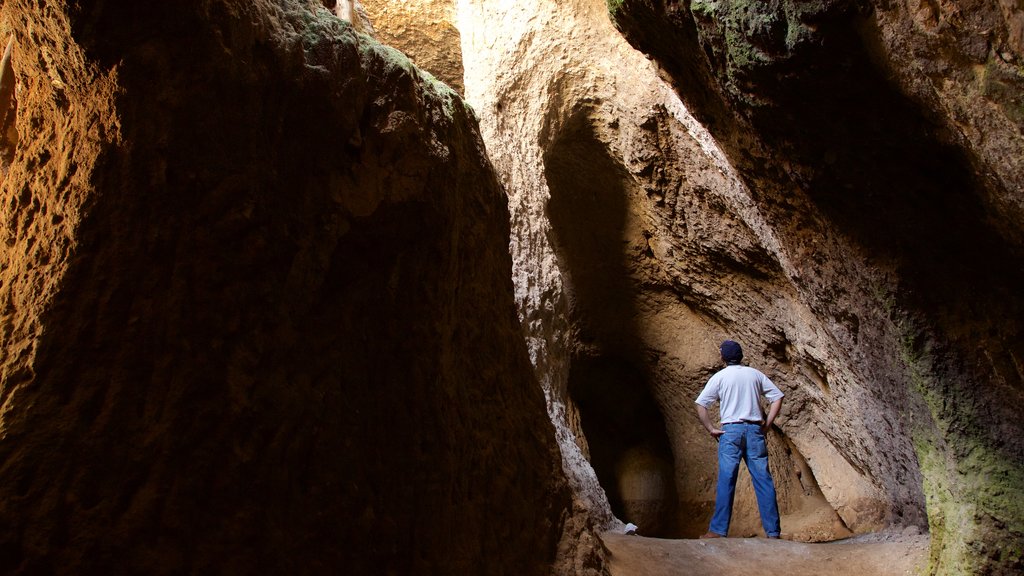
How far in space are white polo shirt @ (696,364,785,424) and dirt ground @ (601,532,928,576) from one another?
1191mm

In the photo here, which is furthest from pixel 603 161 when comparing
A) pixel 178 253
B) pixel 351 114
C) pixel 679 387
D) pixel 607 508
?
pixel 178 253

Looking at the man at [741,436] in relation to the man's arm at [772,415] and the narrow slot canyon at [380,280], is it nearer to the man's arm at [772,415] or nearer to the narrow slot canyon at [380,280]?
the man's arm at [772,415]

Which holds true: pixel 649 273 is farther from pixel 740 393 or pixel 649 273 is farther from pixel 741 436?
pixel 741 436

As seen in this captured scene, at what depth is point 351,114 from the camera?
1938 mm

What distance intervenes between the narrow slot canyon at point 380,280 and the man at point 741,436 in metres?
0.75

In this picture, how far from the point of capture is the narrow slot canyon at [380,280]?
1.54 metres

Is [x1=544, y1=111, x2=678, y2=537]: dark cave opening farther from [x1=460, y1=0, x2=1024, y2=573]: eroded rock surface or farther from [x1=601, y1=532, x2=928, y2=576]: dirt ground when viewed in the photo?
[x1=601, y1=532, x2=928, y2=576]: dirt ground

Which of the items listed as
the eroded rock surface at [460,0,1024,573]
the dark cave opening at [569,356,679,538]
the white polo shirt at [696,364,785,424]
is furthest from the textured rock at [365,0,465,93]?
the white polo shirt at [696,364,785,424]

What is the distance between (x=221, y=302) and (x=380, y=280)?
1.59 ft

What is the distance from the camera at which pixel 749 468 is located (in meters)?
4.61

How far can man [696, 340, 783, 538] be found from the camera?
4.44 metres

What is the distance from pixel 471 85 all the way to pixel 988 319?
4.50 meters

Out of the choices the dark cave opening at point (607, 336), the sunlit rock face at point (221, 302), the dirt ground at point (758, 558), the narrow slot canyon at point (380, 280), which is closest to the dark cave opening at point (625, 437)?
the dark cave opening at point (607, 336)

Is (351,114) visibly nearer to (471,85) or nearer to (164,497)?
(164,497)
